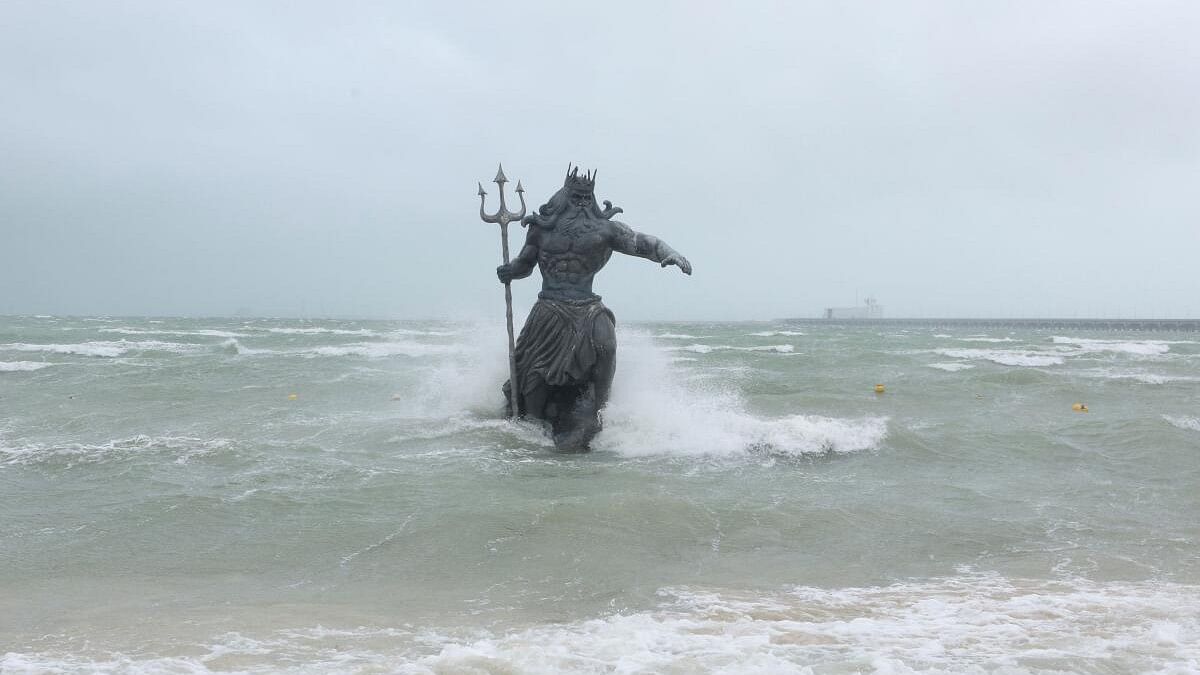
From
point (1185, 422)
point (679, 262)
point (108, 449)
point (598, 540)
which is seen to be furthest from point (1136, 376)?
point (108, 449)

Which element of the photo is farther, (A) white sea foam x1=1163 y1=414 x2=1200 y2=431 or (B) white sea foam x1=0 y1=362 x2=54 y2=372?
(B) white sea foam x1=0 y1=362 x2=54 y2=372

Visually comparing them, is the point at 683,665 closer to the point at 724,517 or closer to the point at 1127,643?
the point at 1127,643

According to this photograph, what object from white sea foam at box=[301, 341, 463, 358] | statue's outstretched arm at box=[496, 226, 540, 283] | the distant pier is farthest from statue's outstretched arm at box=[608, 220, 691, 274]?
the distant pier

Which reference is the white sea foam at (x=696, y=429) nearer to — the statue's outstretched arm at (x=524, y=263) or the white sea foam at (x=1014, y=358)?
the statue's outstretched arm at (x=524, y=263)

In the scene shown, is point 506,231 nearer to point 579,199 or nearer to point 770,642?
point 579,199

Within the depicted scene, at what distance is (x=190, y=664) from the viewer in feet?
9.72

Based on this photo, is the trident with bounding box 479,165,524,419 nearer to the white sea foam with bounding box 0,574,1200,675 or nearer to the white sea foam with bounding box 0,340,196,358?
the white sea foam with bounding box 0,574,1200,675

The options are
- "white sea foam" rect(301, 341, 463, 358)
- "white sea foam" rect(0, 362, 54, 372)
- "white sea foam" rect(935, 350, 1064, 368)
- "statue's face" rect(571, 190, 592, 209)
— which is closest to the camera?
"statue's face" rect(571, 190, 592, 209)

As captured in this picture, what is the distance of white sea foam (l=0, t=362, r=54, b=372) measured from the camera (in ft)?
59.2

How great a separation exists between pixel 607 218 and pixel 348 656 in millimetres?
4839

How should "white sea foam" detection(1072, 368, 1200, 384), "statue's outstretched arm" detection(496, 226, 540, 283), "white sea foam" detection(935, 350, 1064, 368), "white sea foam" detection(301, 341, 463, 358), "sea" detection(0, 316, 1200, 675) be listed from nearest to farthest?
"sea" detection(0, 316, 1200, 675), "statue's outstretched arm" detection(496, 226, 540, 283), "white sea foam" detection(1072, 368, 1200, 384), "white sea foam" detection(935, 350, 1064, 368), "white sea foam" detection(301, 341, 463, 358)

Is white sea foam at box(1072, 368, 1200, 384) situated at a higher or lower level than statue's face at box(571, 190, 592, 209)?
lower

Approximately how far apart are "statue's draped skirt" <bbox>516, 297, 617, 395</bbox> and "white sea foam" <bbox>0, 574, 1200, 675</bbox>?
356 cm

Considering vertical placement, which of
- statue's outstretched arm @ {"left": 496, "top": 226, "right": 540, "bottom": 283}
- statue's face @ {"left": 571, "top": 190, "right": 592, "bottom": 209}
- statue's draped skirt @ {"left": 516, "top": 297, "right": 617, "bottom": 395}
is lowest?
statue's draped skirt @ {"left": 516, "top": 297, "right": 617, "bottom": 395}
